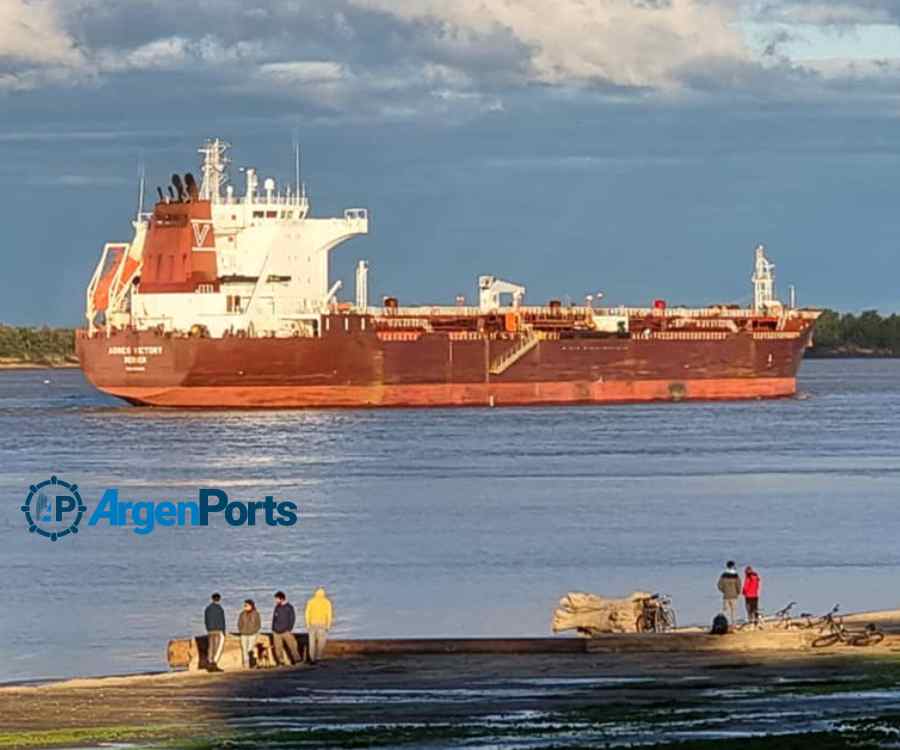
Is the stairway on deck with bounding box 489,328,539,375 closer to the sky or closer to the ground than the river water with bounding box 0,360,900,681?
closer to the sky

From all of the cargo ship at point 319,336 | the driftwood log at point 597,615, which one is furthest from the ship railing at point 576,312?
the driftwood log at point 597,615

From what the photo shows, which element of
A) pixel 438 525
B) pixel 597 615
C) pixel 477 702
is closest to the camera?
pixel 477 702

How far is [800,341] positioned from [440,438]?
63.3 ft

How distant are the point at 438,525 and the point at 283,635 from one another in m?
18.3

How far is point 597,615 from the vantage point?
806 inches

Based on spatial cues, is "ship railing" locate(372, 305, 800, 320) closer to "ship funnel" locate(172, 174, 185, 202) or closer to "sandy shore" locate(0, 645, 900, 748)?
"ship funnel" locate(172, 174, 185, 202)

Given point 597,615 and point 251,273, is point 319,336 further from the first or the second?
point 597,615

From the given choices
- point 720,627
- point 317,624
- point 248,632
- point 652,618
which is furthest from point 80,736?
point 652,618

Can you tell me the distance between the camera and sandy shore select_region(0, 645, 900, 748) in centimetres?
1353

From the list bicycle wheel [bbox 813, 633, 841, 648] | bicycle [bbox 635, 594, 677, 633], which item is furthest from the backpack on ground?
bicycle wheel [bbox 813, 633, 841, 648]

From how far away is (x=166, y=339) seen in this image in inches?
2653

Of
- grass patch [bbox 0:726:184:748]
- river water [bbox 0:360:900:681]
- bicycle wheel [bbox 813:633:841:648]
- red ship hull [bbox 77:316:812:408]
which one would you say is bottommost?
river water [bbox 0:360:900:681]

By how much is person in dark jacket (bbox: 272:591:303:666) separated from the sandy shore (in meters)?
0.34

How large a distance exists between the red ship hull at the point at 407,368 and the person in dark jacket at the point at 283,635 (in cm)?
4863
